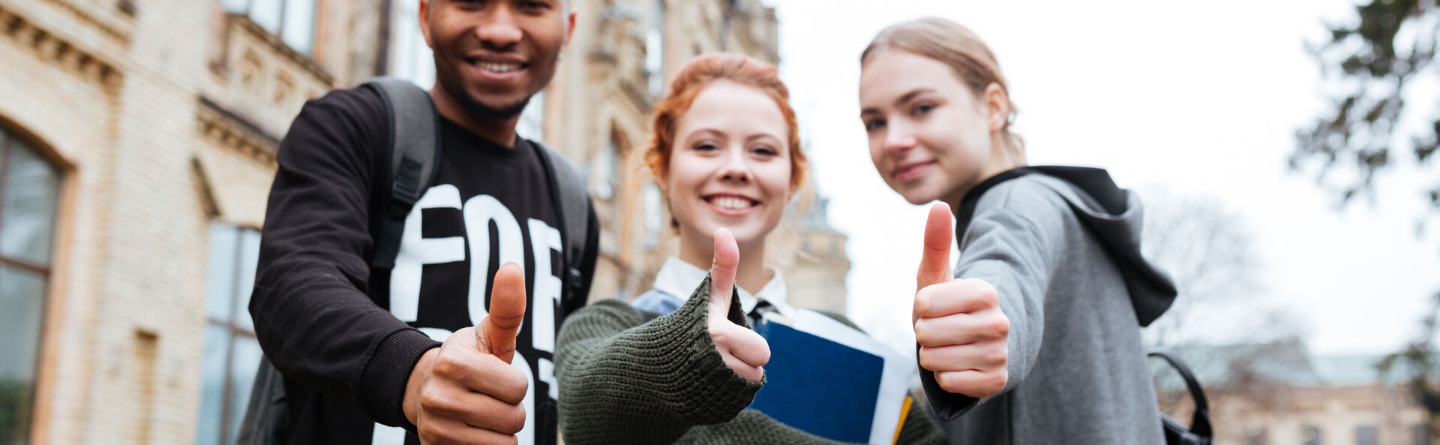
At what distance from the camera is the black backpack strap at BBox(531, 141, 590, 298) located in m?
2.92

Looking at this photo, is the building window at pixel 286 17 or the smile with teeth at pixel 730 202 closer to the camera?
the smile with teeth at pixel 730 202

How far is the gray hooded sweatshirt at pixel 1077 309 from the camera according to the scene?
2197mm

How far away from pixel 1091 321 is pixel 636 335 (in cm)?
102

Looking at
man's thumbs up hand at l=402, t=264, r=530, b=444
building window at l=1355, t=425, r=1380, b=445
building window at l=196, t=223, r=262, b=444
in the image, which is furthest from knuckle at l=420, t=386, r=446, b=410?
building window at l=1355, t=425, r=1380, b=445

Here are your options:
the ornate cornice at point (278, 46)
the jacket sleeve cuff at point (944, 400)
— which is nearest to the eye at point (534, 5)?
the jacket sleeve cuff at point (944, 400)

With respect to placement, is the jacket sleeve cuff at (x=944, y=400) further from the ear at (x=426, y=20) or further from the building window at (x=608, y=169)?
the building window at (x=608, y=169)

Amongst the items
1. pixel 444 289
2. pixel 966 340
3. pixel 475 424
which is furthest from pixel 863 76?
pixel 475 424

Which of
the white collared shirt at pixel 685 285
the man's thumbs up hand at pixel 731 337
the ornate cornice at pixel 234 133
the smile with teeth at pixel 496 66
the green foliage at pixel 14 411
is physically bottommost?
the green foliage at pixel 14 411

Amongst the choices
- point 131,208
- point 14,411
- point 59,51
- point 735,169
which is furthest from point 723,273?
point 131,208

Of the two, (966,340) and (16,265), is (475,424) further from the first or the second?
(16,265)

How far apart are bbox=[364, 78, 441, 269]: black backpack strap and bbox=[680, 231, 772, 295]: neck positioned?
620 millimetres

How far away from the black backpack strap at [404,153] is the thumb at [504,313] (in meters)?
0.97

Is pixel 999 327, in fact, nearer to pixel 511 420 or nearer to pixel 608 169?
pixel 511 420

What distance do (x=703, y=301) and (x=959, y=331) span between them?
364 mm
